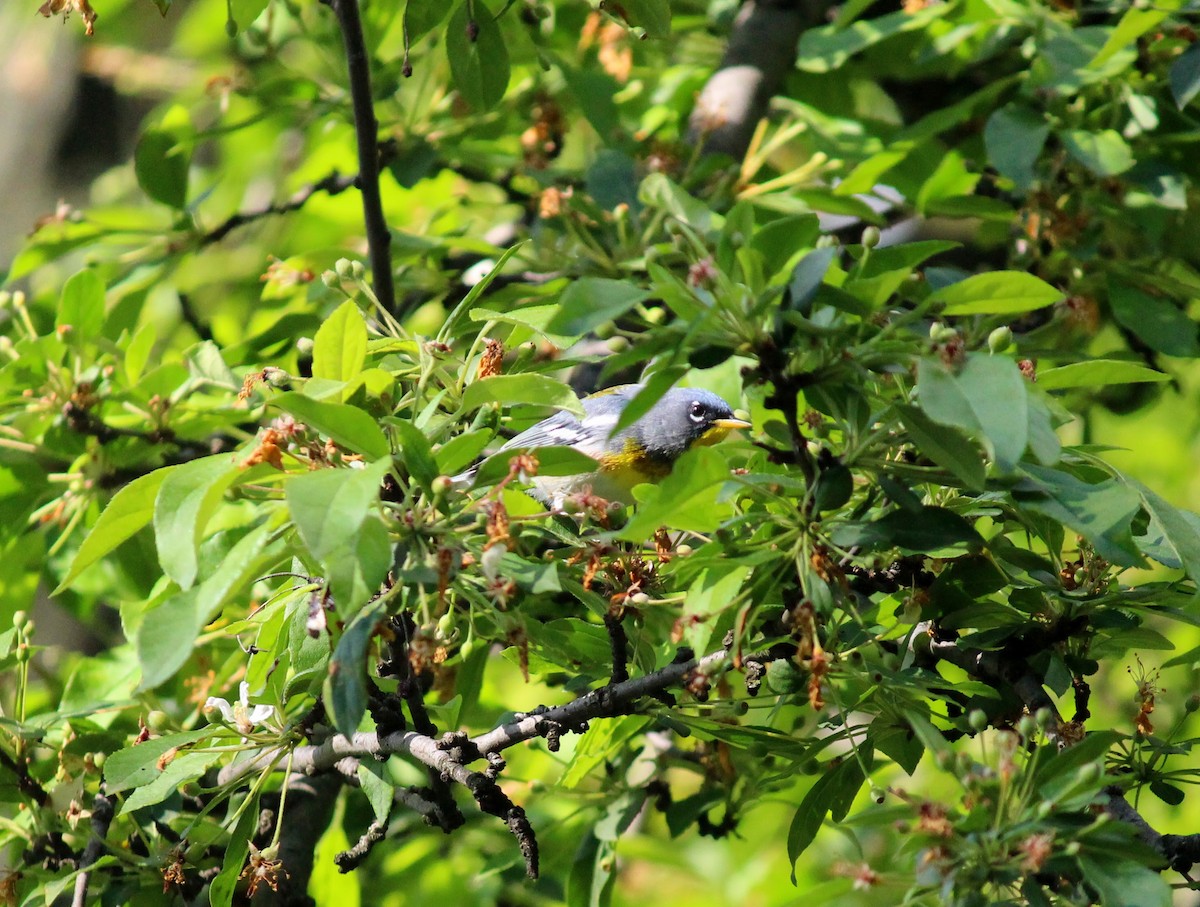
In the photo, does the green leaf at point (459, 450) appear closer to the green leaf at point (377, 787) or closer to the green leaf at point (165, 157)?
the green leaf at point (377, 787)

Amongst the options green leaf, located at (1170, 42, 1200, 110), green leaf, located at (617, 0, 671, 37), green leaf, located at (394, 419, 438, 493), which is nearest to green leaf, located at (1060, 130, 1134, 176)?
green leaf, located at (1170, 42, 1200, 110)

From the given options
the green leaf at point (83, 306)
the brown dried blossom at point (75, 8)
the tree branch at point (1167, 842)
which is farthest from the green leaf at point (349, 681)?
the green leaf at point (83, 306)

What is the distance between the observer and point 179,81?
16.8 ft

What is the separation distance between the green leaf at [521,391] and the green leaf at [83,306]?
181 cm

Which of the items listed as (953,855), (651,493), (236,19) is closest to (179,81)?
(236,19)

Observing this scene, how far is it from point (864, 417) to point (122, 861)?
192 centimetres

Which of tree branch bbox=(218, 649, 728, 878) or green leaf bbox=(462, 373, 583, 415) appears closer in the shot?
green leaf bbox=(462, 373, 583, 415)

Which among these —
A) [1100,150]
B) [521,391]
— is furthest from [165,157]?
[1100,150]

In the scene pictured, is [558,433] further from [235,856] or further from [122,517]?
[122,517]

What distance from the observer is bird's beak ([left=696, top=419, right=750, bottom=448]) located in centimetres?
376

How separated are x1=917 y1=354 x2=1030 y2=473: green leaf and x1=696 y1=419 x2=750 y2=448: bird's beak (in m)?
2.04

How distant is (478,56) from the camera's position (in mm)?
2758

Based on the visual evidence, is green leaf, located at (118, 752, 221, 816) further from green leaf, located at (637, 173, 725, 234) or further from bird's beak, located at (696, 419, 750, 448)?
bird's beak, located at (696, 419, 750, 448)

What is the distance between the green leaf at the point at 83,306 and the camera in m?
3.25
